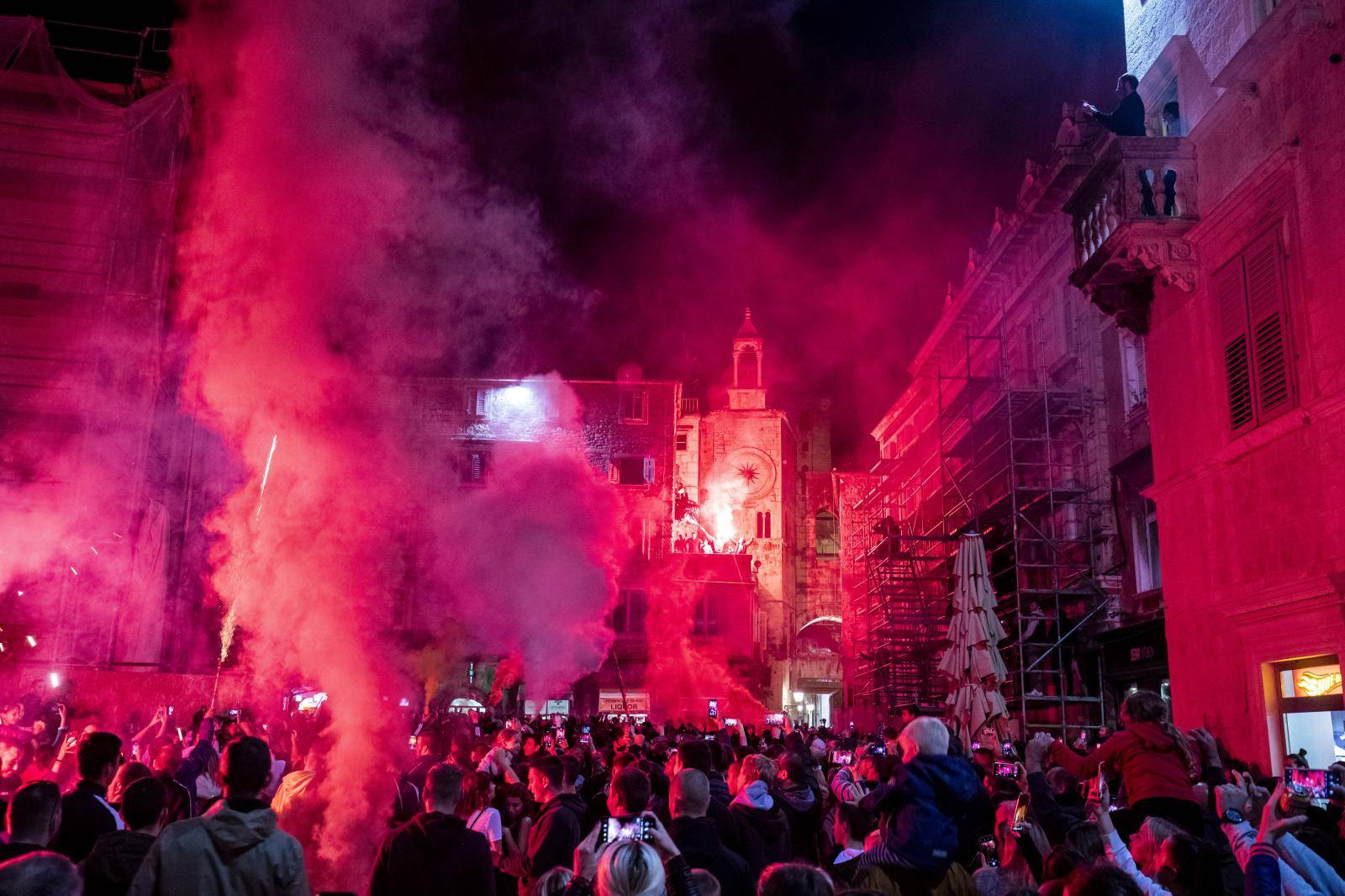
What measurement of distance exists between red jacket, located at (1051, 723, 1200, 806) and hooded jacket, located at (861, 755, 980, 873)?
70.3 inches

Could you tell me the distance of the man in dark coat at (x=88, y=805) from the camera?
5.82m

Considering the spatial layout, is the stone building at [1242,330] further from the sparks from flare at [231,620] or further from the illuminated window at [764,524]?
the illuminated window at [764,524]

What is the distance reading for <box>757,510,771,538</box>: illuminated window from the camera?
52.0 metres

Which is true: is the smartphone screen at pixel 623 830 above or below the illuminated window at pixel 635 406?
below

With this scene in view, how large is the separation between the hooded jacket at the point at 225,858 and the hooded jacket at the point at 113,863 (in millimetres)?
873

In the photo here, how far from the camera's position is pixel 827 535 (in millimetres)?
55531

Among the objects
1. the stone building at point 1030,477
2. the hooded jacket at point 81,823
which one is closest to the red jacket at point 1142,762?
the hooded jacket at point 81,823

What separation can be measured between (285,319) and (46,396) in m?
8.69

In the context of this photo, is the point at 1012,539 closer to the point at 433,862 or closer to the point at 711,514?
the point at 433,862

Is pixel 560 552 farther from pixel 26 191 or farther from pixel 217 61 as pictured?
pixel 217 61

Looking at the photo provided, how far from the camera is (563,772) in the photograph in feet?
22.8

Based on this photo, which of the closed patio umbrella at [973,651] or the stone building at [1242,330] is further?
the closed patio umbrella at [973,651]

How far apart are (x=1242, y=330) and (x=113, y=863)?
13.8m

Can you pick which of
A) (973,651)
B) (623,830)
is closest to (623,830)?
(623,830)
